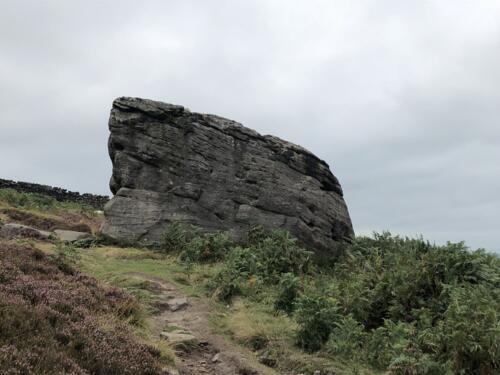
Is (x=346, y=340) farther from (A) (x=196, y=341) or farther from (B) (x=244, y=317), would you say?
(A) (x=196, y=341)

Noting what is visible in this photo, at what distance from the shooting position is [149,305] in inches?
544

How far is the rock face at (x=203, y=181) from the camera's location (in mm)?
24781

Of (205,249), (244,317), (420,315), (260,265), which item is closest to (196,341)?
(244,317)

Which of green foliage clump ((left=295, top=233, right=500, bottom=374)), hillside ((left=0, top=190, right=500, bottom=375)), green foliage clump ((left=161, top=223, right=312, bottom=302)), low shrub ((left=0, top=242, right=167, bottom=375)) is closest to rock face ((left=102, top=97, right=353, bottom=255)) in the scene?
green foliage clump ((left=161, top=223, right=312, bottom=302))

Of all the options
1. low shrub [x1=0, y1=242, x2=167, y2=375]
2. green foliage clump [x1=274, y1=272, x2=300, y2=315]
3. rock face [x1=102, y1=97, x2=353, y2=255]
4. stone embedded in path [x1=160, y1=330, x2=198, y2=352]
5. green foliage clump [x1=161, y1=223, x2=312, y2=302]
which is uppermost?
rock face [x1=102, y1=97, x2=353, y2=255]

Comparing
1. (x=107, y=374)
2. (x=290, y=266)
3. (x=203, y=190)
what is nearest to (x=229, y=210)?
(x=203, y=190)

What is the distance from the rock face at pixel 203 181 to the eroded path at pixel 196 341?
9.88 meters

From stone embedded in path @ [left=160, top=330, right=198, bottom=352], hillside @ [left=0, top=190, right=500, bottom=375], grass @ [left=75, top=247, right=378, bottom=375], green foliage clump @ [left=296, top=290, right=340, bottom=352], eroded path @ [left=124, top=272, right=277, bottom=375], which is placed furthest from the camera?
green foliage clump @ [left=296, top=290, right=340, bottom=352]

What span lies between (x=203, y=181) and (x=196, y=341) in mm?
15083

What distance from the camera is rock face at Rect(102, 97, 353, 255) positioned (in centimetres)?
2478

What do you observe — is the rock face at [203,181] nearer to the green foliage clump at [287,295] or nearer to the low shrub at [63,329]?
the green foliage clump at [287,295]

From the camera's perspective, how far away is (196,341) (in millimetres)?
11492

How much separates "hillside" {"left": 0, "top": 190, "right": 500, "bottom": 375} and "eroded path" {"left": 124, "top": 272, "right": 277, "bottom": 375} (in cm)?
4

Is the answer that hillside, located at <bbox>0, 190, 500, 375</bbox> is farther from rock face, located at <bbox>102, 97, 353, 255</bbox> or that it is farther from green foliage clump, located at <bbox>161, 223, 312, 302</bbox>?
rock face, located at <bbox>102, 97, 353, 255</bbox>
